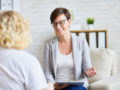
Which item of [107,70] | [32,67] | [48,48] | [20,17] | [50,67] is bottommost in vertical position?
[107,70]

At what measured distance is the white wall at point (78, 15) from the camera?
12.6ft

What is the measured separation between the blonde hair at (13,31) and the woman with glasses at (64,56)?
3.17ft

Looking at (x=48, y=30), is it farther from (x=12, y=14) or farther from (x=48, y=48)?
(x=12, y=14)

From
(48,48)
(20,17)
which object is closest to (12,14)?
(20,17)

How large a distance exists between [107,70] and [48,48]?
730mm

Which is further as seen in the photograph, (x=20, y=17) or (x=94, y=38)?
(x=94, y=38)

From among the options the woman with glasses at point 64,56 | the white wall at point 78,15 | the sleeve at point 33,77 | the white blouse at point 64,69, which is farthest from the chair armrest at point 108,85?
the white wall at point 78,15

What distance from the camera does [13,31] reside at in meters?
1.24

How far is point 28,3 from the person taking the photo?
4.03 m

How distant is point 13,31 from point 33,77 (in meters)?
0.25

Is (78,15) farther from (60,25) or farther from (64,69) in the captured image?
(64,69)

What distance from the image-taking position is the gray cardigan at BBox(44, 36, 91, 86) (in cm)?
222

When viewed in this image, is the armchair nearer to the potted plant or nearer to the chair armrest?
the chair armrest

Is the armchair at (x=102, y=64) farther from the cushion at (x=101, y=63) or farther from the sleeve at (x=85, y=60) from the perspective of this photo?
the sleeve at (x=85, y=60)
